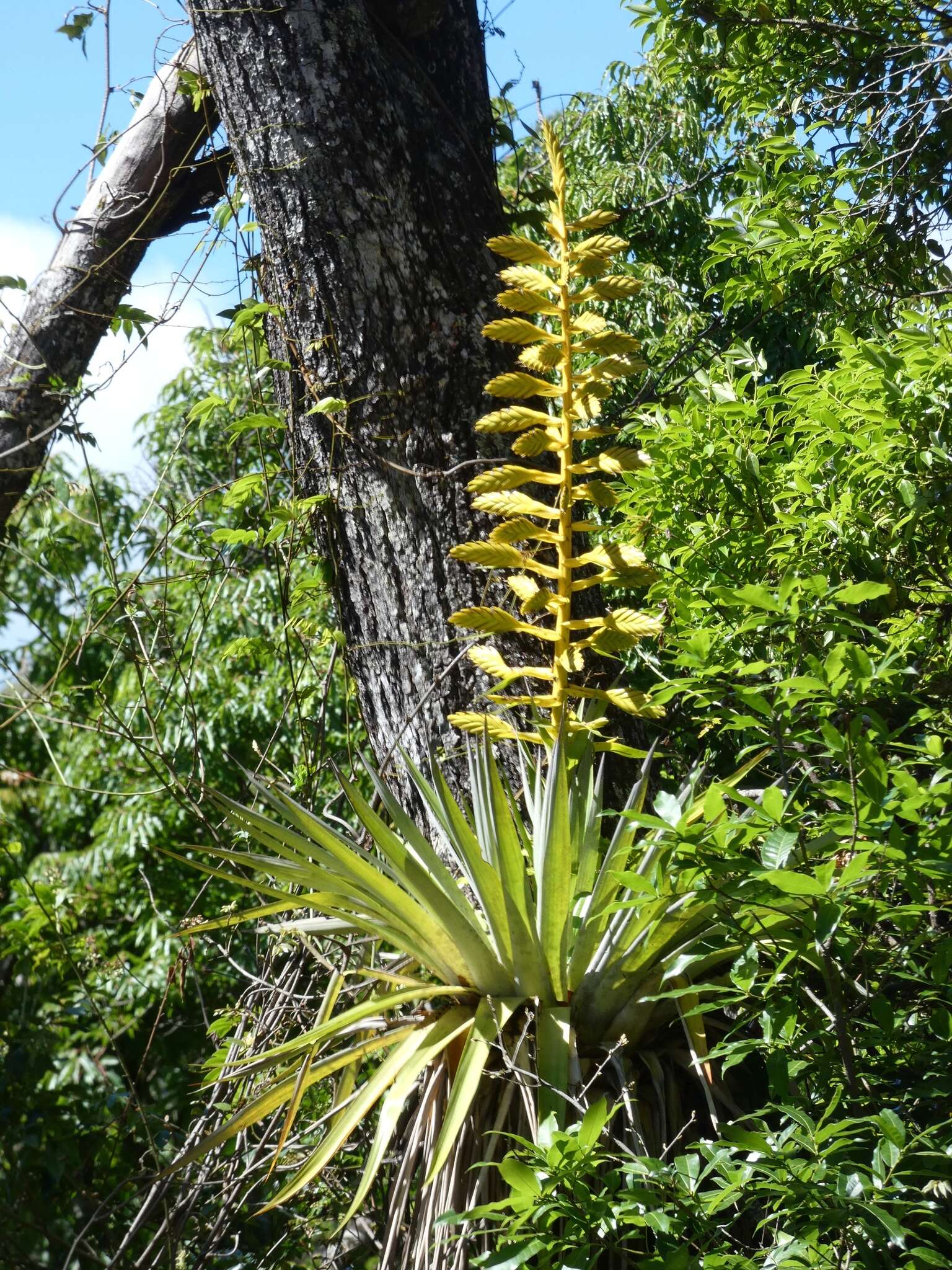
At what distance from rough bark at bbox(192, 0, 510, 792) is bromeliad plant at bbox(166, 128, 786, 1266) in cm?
27

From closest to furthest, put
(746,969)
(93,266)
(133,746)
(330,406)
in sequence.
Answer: (746,969) → (330,406) → (93,266) → (133,746)

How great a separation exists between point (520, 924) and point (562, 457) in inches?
26.7

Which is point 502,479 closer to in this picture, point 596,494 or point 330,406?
point 596,494

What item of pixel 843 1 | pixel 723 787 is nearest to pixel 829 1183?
pixel 723 787

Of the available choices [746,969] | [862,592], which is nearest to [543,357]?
[862,592]

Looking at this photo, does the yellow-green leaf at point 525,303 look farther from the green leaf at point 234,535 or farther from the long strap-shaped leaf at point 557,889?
the green leaf at point 234,535

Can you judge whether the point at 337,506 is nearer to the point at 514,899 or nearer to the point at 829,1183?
the point at 514,899

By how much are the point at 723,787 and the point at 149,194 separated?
2.24 m

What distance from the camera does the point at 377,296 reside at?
1.95 m

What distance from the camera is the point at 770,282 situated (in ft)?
7.13

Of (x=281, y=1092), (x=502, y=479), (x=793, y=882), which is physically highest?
(x=502, y=479)

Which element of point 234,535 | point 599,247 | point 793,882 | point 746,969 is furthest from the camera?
point 234,535

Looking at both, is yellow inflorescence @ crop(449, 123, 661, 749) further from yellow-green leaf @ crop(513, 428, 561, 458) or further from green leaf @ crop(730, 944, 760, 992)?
green leaf @ crop(730, 944, 760, 992)

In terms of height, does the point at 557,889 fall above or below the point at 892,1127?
above
